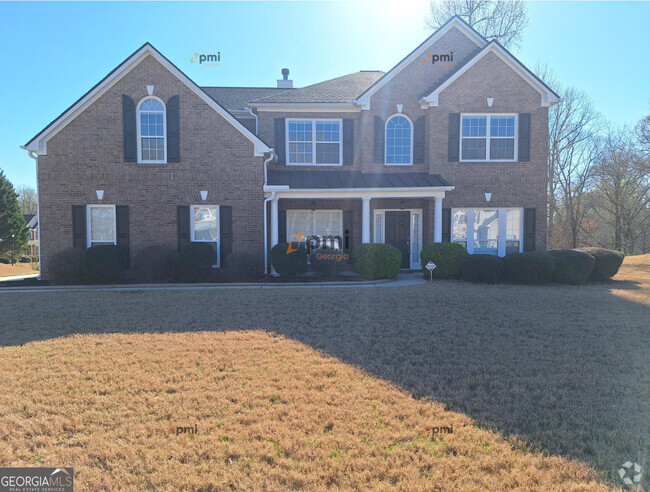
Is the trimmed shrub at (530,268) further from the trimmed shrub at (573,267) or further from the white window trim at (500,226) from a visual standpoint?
the white window trim at (500,226)

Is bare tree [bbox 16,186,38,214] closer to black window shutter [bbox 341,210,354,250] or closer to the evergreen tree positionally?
the evergreen tree

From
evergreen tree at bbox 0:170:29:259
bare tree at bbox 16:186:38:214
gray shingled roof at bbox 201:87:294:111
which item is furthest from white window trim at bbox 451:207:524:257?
bare tree at bbox 16:186:38:214

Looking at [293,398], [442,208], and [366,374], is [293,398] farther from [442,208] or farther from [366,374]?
[442,208]

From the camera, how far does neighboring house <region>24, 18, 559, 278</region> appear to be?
41.7ft

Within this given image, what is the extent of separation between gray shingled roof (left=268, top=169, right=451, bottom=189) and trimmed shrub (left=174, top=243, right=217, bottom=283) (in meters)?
3.31

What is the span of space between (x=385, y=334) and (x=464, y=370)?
167cm

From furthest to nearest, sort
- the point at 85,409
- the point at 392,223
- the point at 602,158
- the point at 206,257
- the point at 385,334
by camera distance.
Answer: the point at 602,158 < the point at 392,223 < the point at 206,257 < the point at 385,334 < the point at 85,409

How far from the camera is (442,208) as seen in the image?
1391cm

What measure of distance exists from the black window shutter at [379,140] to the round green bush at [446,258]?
4.17 metres

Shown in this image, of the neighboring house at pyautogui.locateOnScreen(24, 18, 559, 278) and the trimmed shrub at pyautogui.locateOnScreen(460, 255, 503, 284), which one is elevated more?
the neighboring house at pyautogui.locateOnScreen(24, 18, 559, 278)

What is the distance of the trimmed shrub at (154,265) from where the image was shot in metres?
12.1

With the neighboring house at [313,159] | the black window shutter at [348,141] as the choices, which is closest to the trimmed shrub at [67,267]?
the neighboring house at [313,159]

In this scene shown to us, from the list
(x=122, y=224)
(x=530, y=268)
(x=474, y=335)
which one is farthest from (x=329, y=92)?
(x=474, y=335)

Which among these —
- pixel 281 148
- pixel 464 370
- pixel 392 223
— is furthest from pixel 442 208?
pixel 464 370
